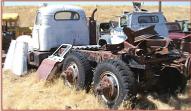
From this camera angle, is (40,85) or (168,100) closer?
(168,100)

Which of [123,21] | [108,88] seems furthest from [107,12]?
[108,88]

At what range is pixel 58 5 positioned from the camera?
37.0 ft

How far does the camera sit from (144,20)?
1363 centimetres

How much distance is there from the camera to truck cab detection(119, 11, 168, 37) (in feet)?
43.8

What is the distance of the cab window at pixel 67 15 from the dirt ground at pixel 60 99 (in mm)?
2429

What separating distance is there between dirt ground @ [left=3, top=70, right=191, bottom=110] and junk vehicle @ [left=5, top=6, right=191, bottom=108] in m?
0.20

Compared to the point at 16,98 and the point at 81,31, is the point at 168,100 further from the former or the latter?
the point at 81,31

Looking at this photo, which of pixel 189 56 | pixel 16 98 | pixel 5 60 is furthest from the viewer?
pixel 5 60

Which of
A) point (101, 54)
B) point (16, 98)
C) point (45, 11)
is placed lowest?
point (16, 98)

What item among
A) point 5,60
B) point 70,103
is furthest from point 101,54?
point 5,60

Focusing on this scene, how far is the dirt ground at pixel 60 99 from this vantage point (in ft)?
24.4

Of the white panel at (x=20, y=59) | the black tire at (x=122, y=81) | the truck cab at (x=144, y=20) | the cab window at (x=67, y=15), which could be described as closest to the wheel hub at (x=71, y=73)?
the black tire at (x=122, y=81)

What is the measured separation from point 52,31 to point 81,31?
0.89 m

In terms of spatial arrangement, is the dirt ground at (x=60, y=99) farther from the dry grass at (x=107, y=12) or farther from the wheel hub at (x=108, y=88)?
the dry grass at (x=107, y=12)
